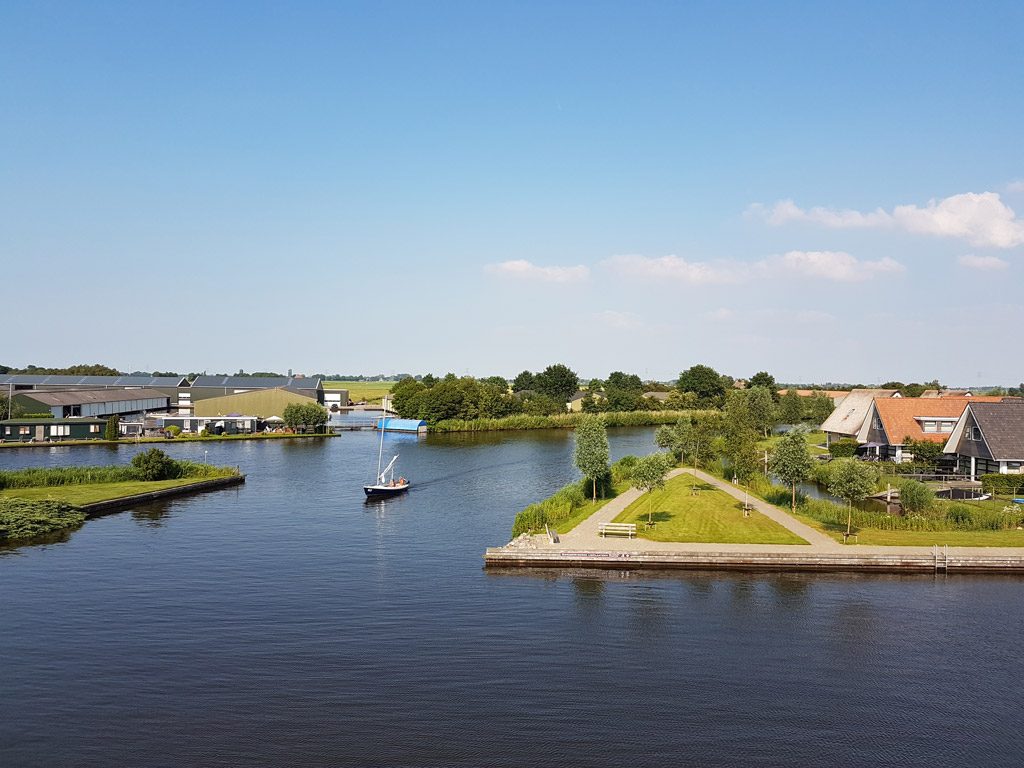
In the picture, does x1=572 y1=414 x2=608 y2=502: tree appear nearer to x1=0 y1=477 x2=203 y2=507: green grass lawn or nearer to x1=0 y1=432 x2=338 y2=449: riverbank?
x1=0 y1=477 x2=203 y2=507: green grass lawn

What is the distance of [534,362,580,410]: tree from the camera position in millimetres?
166875

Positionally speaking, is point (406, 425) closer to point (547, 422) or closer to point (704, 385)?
point (547, 422)

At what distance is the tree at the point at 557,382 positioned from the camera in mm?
166875

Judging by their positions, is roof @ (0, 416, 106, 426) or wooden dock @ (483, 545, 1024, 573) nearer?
wooden dock @ (483, 545, 1024, 573)

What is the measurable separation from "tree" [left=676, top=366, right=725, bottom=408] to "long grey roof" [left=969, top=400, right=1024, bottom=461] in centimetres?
11012

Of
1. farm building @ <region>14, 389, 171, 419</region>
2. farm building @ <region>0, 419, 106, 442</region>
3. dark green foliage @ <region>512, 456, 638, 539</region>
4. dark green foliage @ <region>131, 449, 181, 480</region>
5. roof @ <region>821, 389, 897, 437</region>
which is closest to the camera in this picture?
dark green foliage @ <region>512, 456, 638, 539</region>

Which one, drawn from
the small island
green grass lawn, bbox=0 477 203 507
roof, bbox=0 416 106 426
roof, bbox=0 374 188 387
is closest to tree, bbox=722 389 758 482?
the small island

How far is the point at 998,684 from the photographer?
2262cm

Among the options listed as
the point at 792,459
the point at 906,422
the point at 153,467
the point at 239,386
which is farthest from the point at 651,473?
the point at 239,386

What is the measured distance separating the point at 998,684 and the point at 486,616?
17316mm

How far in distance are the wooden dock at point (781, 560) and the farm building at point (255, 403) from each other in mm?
90173

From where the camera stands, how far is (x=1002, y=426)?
5475 centimetres

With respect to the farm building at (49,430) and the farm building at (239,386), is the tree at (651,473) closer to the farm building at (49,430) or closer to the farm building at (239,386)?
the farm building at (49,430)

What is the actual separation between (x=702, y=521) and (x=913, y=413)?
122 ft
